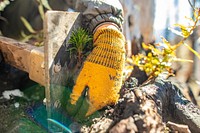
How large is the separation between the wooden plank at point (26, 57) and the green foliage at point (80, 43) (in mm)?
108

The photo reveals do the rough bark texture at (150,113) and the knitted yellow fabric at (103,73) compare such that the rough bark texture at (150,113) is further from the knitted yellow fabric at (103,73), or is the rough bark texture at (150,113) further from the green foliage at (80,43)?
the green foliage at (80,43)

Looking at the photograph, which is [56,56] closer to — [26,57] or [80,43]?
Result: [80,43]

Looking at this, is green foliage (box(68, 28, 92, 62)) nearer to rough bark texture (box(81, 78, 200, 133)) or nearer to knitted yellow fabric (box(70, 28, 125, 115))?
knitted yellow fabric (box(70, 28, 125, 115))

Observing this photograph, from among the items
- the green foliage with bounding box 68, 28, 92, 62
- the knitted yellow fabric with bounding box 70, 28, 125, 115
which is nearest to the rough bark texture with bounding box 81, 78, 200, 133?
the knitted yellow fabric with bounding box 70, 28, 125, 115

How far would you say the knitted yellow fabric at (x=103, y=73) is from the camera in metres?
0.78

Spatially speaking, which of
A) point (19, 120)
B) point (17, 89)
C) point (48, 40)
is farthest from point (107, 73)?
point (17, 89)

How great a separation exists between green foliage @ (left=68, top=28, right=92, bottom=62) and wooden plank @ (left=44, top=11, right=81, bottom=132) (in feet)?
0.07

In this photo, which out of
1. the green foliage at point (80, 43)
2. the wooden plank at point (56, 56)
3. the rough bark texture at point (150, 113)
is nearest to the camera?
the rough bark texture at point (150, 113)

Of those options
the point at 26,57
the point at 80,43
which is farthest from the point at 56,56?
the point at 26,57

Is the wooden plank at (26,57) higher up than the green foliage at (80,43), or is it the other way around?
the green foliage at (80,43)

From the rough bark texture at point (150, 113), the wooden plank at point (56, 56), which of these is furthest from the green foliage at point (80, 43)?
the rough bark texture at point (150, 113)

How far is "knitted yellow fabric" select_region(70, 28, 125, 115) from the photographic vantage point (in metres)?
0.78

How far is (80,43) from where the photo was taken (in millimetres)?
854

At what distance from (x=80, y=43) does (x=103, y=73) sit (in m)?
0.14
